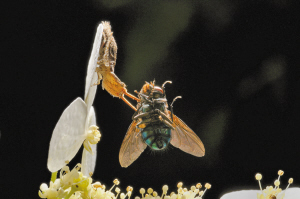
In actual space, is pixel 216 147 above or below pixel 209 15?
below

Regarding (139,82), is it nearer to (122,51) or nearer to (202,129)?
(122,51)

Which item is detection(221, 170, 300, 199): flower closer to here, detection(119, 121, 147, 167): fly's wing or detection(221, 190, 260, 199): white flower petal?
detection(221, 190, 260, 199): white flower petal

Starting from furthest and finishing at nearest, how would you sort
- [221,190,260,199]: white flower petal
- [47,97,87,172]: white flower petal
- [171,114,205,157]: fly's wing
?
[221,190,260,199]: white flower petal, [171,114,205,157]: fly's wing, [47,97,87,172]: white flower petal

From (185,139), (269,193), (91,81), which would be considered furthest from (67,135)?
(269,193)

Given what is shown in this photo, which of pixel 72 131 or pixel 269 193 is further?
pixel 269 193

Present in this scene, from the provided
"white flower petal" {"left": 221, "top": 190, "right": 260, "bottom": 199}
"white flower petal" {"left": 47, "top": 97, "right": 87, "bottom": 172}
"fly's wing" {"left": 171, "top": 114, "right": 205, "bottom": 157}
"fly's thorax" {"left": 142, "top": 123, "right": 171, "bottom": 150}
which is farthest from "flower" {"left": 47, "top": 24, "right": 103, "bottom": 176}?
"white flower petal" {"left": 221, "top": 190, "right": 260, "bottom": 199}

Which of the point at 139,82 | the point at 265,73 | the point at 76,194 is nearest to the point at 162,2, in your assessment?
the point at 139,82

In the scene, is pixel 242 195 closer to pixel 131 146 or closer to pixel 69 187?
pixel 131 146
